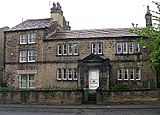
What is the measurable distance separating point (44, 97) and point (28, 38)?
A: 12.4 m

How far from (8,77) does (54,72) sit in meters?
6.59

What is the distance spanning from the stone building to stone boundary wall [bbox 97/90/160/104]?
6.50 meters

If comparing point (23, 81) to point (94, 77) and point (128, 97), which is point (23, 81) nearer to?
point (94, 77)

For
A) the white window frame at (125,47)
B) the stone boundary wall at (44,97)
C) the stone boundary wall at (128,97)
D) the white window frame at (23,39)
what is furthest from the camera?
the white window frame at (23,39)

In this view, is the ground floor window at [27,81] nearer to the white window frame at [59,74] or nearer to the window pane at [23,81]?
the window pane at [23,81]

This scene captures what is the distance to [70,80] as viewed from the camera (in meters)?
34.6

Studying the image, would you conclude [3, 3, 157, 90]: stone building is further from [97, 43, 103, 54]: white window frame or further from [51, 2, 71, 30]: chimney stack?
[51, 2, 71, 30]: chimney stack

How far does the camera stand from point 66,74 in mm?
34969

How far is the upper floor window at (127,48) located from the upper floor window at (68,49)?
5.35 meters

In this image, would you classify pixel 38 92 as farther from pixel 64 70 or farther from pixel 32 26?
pixel 32 26

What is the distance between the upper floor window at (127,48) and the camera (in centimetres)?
3388

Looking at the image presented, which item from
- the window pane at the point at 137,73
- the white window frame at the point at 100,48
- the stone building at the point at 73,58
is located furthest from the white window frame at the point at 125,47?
the white window frame at the point at 100,48

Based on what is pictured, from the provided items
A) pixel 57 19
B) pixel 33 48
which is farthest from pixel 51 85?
pixel 57 19

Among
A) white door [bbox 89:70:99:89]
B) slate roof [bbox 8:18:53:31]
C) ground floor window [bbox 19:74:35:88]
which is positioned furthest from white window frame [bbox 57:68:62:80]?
slate roof [bbox 8:18:53:31]
